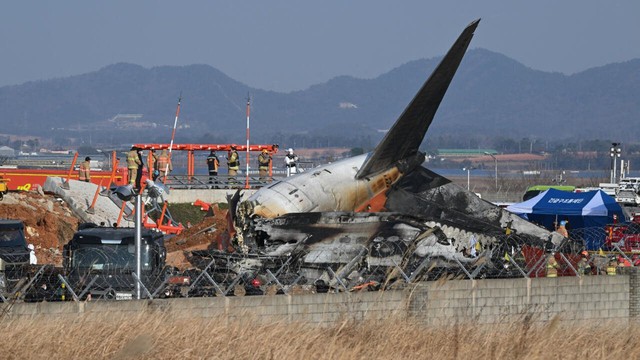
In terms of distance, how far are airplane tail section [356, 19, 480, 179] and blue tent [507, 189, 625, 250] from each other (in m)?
9.76

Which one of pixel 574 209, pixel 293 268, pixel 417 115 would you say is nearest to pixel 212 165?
pixel 574 209

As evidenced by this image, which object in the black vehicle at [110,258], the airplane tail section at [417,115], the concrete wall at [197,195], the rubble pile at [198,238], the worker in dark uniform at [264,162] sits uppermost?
the airplane tail section at [417,115]

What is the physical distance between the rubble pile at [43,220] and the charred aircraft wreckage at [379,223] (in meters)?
8.03

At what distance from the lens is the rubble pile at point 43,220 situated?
3912 centimetres

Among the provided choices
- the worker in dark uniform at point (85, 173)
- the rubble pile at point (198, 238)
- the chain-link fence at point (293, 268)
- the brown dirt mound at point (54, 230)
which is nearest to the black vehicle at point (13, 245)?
the chain-link fence at point (293, 268)

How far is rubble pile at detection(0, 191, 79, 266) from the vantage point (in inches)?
1540

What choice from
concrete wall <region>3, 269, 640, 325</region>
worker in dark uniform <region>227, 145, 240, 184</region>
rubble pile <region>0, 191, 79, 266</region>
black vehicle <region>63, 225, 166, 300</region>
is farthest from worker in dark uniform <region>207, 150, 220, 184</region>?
concrete wall <region>3, 269, 640, 325</region>

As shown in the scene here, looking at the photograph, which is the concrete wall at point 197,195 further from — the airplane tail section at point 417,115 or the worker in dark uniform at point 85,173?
the airplane tail section at point 417,115

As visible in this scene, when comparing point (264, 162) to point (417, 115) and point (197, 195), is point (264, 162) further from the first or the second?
point (417, 115)

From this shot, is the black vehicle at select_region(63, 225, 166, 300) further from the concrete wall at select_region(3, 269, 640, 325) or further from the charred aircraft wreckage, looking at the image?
the concrete wall at select_region(3, 269, 640, 325)

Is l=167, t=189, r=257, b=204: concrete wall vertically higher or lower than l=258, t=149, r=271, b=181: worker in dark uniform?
lower

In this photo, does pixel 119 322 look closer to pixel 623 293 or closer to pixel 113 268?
pixel 113 268

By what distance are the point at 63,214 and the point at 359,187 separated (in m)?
13.7

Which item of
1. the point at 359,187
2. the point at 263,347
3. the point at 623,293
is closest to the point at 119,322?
the point at 263,347
